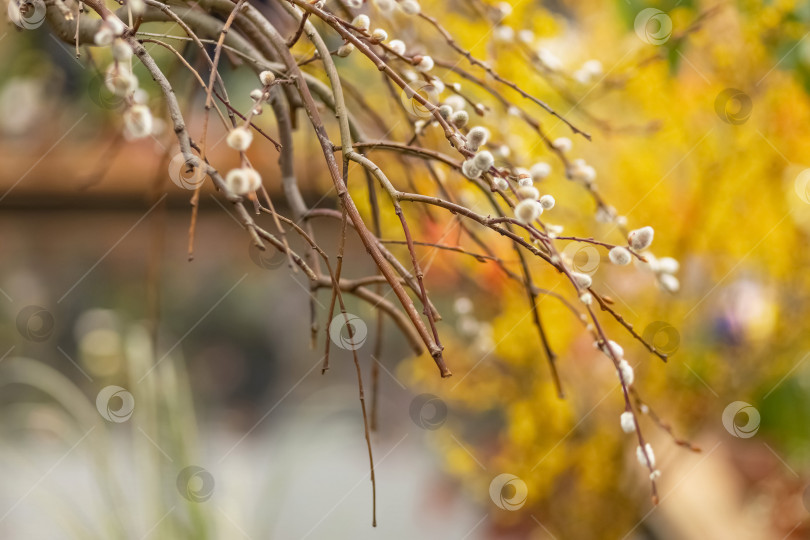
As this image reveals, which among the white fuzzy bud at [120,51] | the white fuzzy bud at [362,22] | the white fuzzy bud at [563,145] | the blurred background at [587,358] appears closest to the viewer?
the white fuzzy bud at [120,51]

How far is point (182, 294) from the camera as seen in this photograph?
193 centimetres

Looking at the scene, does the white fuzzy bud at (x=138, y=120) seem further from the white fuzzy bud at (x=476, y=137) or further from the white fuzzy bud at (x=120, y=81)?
the white fuzzy bud at (x=476, y=137)

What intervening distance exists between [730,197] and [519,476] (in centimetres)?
49

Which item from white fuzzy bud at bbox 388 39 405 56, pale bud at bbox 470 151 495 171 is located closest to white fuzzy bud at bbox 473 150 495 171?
pale bud at bbox 470 151 495 171

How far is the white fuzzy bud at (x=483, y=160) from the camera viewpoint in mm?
270

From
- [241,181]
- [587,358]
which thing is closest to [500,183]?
[241,181]

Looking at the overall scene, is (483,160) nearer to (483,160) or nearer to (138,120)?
(483,160)

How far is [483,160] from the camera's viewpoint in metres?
0.27

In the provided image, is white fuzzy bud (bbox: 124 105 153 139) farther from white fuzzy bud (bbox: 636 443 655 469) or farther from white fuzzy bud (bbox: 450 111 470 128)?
white fuzzy bud (bbox: 636 443 655 469)

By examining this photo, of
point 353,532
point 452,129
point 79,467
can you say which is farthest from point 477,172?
point 79,467

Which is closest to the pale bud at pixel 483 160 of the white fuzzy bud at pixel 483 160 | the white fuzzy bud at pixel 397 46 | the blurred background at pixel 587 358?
the white fuzzy bud at pixel 483 160

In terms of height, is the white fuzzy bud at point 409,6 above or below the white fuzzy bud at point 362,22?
above

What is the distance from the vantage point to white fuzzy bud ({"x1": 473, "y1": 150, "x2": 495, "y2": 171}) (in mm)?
270

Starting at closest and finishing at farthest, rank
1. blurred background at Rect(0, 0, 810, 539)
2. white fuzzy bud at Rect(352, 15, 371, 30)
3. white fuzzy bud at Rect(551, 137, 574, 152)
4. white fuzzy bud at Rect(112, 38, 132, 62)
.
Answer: white fuzzy bud at Rect(112, 38, 132, 62)
white fuzzy bud at Rect(352, 15, 371, 30)
white fuzzy bud at Rect(551, 137, 574, 152)
blurred background at Rect(0, 0, 810, 539)
